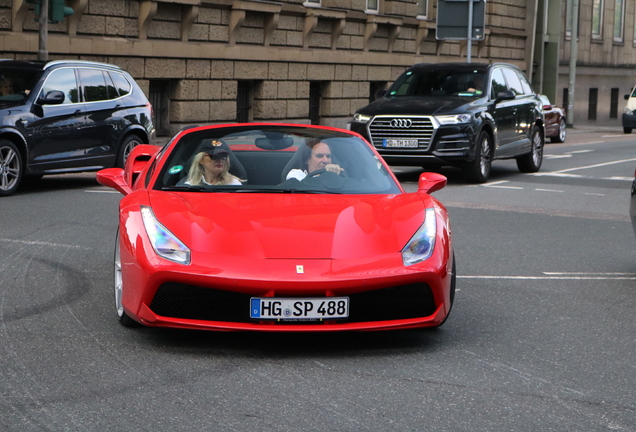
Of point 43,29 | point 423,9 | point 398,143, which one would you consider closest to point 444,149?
point 398,143

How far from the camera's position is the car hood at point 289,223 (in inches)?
222

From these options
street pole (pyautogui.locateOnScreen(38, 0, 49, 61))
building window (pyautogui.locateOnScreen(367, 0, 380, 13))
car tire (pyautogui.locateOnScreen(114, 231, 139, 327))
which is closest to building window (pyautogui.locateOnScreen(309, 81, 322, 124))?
building window (pyautogui.locateOnScreen(367, 0, 380, 13))

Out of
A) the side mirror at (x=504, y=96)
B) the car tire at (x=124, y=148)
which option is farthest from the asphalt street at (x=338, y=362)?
the side mirror at (x=504, y=96)

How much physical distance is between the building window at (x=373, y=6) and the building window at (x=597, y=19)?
70.3ft

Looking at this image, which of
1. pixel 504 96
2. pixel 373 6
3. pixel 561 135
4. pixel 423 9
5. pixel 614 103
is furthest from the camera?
pixel 614 103

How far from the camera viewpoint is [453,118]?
53.8ft

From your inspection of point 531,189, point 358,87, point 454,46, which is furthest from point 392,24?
point 531,189

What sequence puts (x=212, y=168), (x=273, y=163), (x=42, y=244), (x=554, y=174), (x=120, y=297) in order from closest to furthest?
(x=120, y=297)
(x=212, y=168)
(x=273, y=163)
(x=42, y=244)
(x=554, y=174)

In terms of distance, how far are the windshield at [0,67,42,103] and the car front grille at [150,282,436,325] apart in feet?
29.8

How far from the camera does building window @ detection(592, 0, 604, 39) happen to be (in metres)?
52.0

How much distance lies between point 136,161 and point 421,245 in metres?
4.17

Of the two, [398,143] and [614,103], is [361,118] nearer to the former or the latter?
[398,143]

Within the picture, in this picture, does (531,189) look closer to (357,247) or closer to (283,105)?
(357,247)

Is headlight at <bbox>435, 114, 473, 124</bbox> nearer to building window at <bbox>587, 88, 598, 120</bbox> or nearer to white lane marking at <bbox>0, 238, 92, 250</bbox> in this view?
white lane marking at <bbox>0, 238, 92, 250</bbox>
